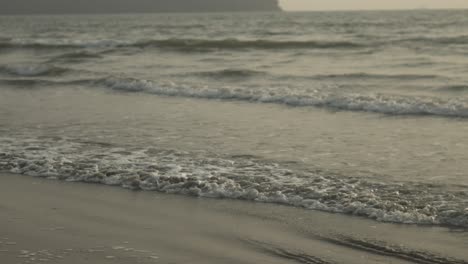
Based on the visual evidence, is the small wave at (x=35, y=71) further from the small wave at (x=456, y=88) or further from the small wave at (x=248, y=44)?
the small wave at (x=456, y=88)

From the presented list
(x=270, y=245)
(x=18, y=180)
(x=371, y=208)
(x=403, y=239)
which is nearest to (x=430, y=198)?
(x=371, y=208)

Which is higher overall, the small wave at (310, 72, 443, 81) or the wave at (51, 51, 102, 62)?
the small wave at (310, 72, 443, 81)

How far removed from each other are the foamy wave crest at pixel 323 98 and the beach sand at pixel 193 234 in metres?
6.65

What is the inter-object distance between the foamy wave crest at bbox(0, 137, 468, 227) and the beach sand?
0.26m

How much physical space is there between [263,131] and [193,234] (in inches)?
201

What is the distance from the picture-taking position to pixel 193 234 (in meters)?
6.02

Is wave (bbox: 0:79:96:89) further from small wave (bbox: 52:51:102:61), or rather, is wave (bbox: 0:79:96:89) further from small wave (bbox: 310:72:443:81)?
small wave (bbox: 52:51:102:61)

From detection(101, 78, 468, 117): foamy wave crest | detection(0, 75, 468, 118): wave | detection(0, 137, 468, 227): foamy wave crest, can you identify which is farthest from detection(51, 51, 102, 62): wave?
detection(0, 137, 468, 227): foamy wave crest

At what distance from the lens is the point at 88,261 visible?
5270 mm

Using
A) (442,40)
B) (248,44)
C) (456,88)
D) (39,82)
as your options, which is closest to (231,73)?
(39,82)

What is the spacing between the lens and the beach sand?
5.43m

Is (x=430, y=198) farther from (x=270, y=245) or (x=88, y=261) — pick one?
(x=88, y=261)

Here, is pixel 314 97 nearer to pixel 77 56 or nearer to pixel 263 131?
pixel 263 131

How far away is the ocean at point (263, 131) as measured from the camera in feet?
24.5
